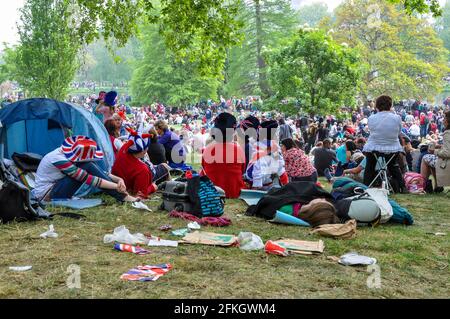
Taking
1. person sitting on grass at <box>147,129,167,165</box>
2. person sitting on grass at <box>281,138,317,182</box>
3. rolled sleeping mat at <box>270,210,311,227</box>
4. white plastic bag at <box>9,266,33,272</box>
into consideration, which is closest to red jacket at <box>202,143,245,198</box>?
person sitting on grass at <box>281,138,317,182</box>

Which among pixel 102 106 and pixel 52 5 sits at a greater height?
pixel 52 5

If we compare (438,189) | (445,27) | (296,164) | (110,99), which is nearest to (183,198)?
(296,164)

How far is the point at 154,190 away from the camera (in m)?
8.68

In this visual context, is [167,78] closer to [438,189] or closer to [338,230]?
[438,189]

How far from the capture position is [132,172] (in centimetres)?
841

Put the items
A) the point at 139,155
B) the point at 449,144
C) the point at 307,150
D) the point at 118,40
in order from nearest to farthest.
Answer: the point at 139,155, the point at 449,144, the point at 118,40, the point at 307,150

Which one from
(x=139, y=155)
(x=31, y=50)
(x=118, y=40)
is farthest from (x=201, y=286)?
(x=31, y=50)

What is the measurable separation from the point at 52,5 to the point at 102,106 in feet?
51.8

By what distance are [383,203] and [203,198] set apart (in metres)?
Result: 2.18

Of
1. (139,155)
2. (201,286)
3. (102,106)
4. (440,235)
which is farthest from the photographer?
(102,106)

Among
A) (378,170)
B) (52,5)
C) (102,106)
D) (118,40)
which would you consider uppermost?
(52,5)

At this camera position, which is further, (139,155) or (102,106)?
(102,106)

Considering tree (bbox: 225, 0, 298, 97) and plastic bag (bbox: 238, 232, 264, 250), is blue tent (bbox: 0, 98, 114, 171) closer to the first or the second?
plastic bag (bbox: 238, 232, 264, 250)

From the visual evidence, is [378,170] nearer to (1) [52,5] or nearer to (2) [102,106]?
(2) [102,106]
